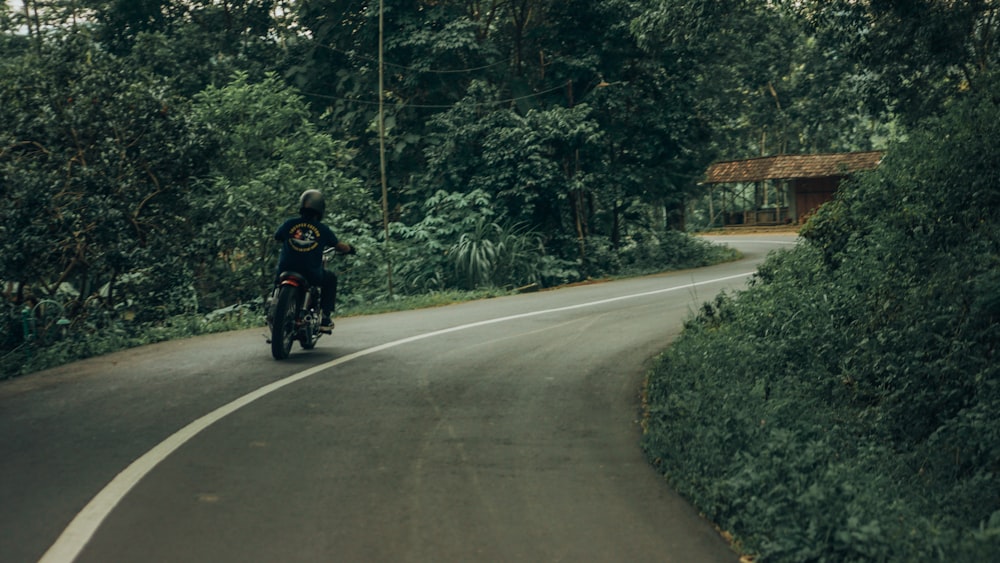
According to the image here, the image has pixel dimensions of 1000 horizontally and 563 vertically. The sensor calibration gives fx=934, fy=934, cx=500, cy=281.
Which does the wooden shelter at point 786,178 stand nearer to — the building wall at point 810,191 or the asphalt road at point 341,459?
the building wall at point 810,191

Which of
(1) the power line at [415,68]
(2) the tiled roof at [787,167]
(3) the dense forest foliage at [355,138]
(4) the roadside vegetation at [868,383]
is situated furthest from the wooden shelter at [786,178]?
(4) the roadside vegetation at [868,383]

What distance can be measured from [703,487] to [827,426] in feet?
6.83

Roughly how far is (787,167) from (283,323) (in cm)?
4672

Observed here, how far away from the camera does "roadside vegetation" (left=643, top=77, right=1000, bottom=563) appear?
16.8ft

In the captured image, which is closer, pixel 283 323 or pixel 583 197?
pixel 283 323

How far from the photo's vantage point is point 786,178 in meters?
52.1

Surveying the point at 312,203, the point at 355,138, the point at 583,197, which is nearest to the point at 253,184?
the point at 312,203

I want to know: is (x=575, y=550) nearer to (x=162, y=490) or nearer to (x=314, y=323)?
(x=162, y=490)

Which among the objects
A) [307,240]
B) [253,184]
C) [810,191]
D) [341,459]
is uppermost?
[253,184]

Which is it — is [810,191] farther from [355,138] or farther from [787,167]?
[355,138]

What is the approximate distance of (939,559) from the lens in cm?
440

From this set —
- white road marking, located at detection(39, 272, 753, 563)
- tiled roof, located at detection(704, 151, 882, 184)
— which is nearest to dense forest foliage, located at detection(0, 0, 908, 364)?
white road marking, located at detection(39, 272, 753, 563)

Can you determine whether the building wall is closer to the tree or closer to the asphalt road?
the tree

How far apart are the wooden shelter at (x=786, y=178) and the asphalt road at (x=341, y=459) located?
139 feet
